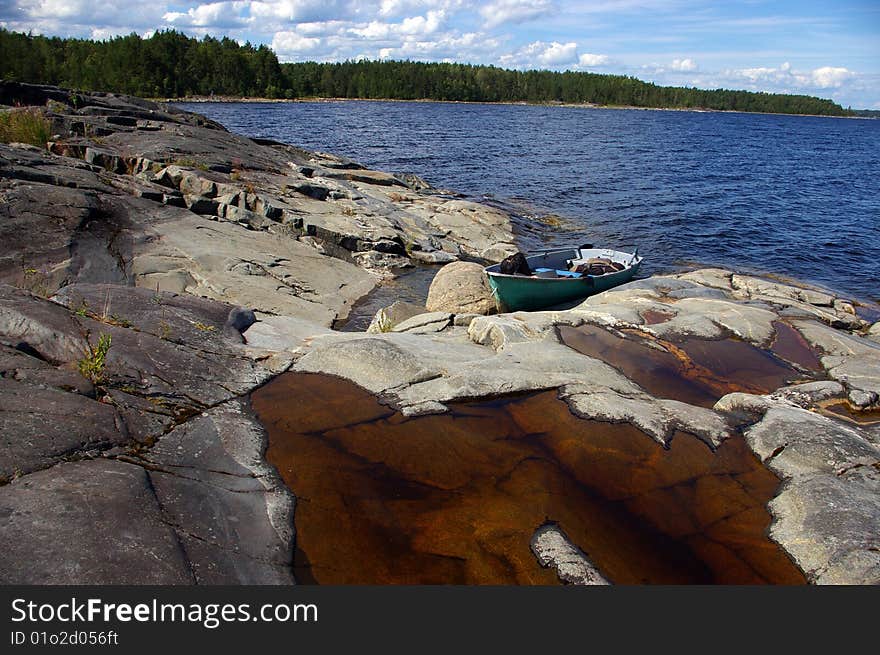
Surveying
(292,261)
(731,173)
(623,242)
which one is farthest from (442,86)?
(292,261)

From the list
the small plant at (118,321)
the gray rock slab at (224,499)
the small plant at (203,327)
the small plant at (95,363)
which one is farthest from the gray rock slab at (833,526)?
the small plant at (118,321)

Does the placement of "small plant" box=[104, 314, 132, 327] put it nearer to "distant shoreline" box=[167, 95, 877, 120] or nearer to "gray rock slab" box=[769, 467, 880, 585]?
"gray rock slab" box=[769, 467, 880, 585]

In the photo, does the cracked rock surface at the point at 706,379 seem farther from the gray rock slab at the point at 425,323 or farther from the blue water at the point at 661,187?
the blue water at the point at 661,187

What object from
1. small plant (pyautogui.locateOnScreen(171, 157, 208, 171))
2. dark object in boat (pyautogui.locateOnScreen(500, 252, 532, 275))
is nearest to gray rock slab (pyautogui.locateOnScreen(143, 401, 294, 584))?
dark object in boat (pyautogui.locateOnScreen(500, 252, 532, 275))

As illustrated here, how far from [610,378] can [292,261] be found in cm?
1123

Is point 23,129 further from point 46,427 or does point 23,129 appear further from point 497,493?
point 497,493

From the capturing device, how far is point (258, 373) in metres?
8.88

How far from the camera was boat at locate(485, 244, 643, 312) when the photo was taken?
637 inches

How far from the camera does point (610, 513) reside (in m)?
6.73

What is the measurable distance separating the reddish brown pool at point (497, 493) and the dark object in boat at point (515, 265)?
891 cm

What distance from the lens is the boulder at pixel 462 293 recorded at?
16.0 meters

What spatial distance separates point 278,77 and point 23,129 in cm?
11662

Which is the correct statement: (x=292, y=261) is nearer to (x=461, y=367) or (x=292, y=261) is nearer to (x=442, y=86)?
(x=461, y=367)

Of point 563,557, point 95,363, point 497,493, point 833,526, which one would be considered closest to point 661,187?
point 833,526
